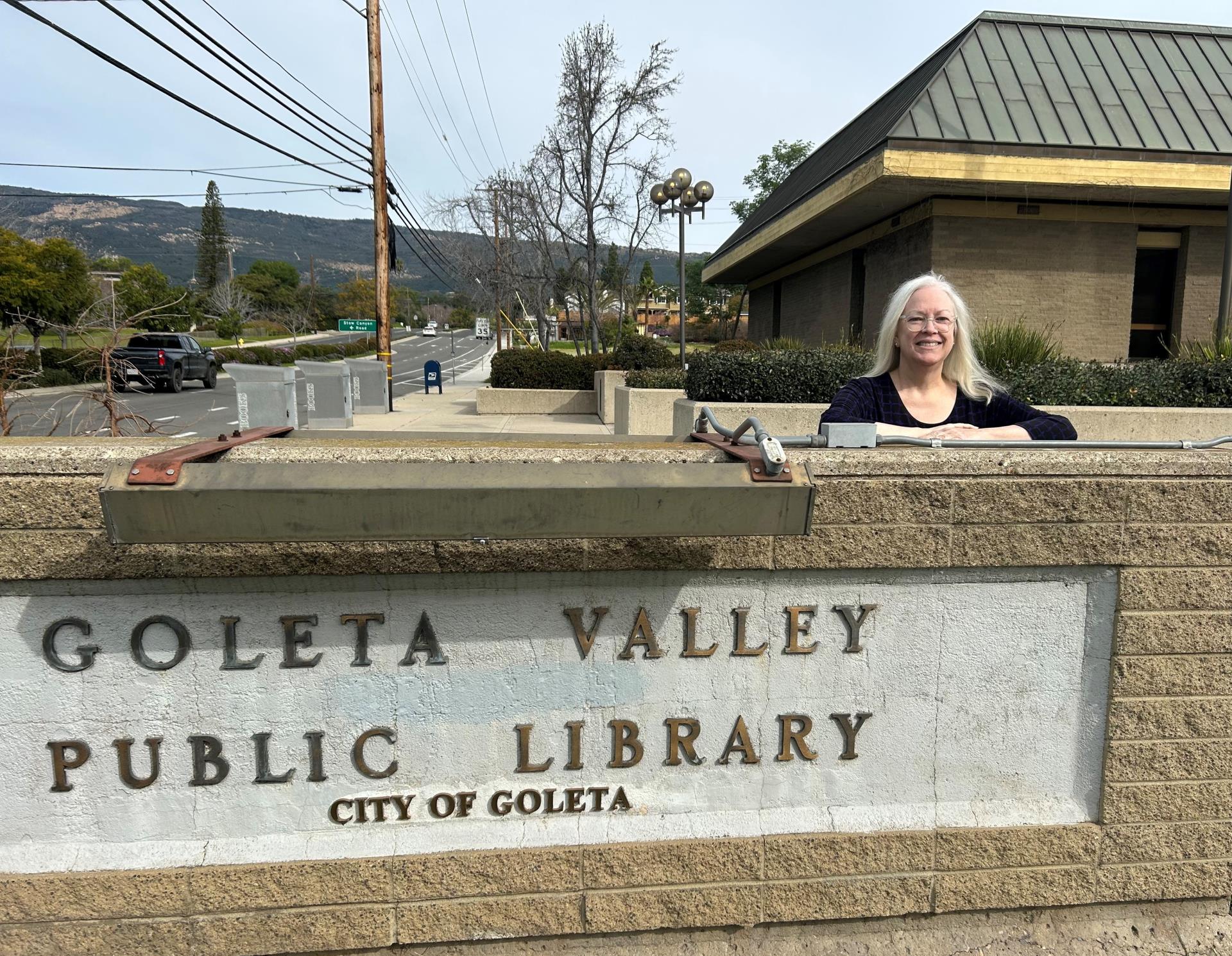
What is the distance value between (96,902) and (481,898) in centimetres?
96

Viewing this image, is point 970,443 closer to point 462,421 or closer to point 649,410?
point 649,410

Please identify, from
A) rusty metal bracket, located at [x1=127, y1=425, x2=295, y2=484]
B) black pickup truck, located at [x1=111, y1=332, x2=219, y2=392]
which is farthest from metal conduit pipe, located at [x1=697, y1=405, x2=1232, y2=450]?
black pickup truck, located at [x1=111, y1=332, x2=219, y2=392]

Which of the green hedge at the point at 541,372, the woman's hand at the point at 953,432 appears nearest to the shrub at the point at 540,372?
the green hedge at the point at 541,372

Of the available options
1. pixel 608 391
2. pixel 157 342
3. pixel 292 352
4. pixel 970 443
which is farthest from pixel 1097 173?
pixel 292 352

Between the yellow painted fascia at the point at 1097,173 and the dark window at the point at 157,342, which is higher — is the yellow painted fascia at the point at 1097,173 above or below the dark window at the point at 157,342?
above

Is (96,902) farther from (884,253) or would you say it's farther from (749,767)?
(884,253)

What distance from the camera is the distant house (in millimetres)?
12336

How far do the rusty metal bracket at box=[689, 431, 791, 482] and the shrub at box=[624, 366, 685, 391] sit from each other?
1024cm

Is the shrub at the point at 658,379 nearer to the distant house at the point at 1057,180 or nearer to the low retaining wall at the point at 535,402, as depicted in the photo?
the distant house at the point at 1057,180

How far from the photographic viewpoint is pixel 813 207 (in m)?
14.4

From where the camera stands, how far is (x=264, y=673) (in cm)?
185

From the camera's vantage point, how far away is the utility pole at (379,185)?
57.1ft

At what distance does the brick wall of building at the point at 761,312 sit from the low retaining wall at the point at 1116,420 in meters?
16.2

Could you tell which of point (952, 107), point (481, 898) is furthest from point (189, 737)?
point (952, 107)
